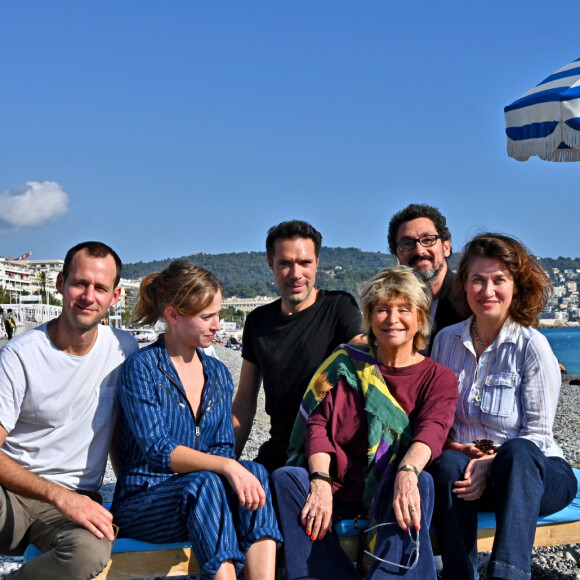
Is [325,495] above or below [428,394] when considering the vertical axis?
below

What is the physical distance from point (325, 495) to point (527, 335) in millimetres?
1344

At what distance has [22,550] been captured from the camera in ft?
10.8

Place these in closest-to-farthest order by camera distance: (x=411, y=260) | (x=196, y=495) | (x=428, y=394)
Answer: (x=196, y=495) → (x=428, y=394) → (x=411, y=260)

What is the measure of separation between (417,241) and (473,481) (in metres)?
1.94

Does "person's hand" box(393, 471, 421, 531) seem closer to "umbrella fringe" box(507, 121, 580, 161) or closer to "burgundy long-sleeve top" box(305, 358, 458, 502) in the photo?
"burgundy long-sleeve top" box(305, 358, 458, 502)

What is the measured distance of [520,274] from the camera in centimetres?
365

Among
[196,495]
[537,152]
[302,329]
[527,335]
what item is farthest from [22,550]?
[537,152]

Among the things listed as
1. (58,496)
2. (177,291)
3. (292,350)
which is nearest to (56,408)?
(58,496)

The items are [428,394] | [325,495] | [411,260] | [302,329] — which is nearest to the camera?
[325,495]

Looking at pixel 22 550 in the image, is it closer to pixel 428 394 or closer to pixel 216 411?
pixel 216 411

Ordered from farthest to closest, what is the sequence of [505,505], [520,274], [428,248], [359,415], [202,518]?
[428,248] < [520,274] < [359,415] < [505,505] < [202,518]

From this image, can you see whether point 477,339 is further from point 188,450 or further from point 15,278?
point 15,278

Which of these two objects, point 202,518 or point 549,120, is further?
point 549,120

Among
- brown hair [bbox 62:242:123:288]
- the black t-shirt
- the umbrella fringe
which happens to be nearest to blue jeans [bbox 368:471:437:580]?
the black t-shirt
